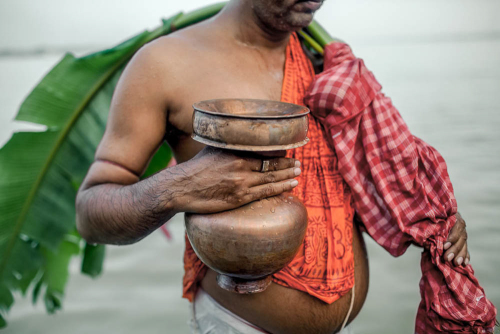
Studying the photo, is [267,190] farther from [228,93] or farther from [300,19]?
[300,19]

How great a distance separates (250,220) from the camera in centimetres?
103

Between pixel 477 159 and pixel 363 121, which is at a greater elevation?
pixel 363 121

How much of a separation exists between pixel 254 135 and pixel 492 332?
117 centimetres

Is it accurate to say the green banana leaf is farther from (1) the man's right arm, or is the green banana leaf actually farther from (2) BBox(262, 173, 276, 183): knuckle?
(2) BBox(262, 173, 276, 183): knuckle

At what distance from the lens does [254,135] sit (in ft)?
3.17

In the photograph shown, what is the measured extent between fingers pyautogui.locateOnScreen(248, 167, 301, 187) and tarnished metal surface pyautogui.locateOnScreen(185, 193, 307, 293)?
0.05 meters

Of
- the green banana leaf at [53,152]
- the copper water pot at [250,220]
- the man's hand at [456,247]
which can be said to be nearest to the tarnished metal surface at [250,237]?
the copper water pot at [250,220]

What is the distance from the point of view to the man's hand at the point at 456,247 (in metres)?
1.43

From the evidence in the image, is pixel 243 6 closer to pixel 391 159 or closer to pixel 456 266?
pixel 391 159

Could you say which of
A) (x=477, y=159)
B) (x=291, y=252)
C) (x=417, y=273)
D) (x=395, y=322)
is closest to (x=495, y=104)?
(x=477, y=159)

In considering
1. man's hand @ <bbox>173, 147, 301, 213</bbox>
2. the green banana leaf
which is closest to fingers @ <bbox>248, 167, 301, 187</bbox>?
man's hand @ <bbox>173, 147, 301, 213</bbox>

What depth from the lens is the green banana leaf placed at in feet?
6.68

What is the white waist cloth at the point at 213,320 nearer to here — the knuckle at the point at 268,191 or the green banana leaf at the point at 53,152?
the knuckle at the point at 268,191

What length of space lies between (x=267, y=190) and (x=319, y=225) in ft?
1.45
